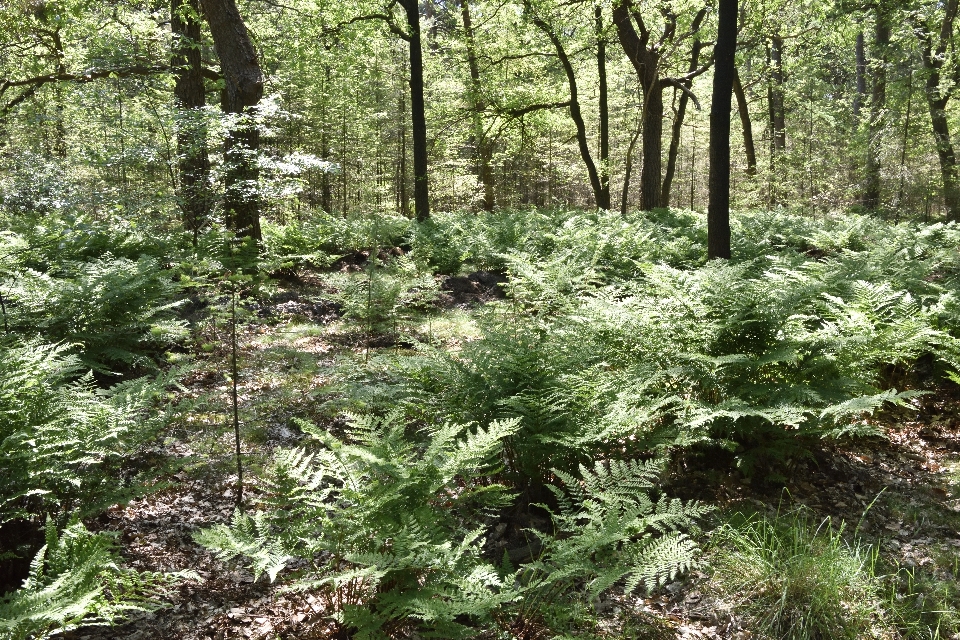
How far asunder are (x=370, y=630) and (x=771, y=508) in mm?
2597

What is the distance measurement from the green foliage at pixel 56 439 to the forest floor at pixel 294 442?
1.06 ft

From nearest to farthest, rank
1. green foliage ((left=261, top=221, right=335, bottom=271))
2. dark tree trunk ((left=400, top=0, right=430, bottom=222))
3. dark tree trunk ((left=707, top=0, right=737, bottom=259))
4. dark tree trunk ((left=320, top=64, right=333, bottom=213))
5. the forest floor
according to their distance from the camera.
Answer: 1. the forest floor
2. dark tree trunk ((left=707, top=0, right=737, bottom=259))
3. green foliage ((left=261, top=221, right=335, bottom=271))
4. dark tree trunk ((left=400, top=0, right=430, bottom=222))
5. dark tree trunk ((left=320, top=64, right=333, bottom=213))

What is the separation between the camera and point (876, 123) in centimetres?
1483

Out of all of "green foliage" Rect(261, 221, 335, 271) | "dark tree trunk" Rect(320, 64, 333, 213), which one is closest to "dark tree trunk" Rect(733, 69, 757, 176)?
"dark tree trunk" Rect(320, 64, 333, 213)

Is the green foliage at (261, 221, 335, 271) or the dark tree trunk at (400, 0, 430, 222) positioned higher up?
the dark tree trunk at (400, 0, 430, 222)

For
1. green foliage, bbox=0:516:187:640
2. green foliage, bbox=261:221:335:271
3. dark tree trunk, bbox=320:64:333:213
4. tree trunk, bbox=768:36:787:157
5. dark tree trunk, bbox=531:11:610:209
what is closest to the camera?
green foliage, bbox=0:516:187:640

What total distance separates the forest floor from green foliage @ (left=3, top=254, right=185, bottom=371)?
2.19 ft

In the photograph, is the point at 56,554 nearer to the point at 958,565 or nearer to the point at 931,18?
the point at 958,565

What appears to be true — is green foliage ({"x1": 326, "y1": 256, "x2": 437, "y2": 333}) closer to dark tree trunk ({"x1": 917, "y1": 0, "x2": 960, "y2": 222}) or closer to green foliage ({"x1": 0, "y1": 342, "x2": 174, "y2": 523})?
green foliage ({"x1": 0, "y1": 342, "x2": 174, "y2": 523})

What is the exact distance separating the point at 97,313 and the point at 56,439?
8.87ft

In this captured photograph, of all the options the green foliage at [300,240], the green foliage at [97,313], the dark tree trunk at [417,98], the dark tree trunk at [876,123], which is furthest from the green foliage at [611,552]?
the dark tree trunk at [876,123]

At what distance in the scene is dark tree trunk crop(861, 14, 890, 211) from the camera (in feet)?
48.7

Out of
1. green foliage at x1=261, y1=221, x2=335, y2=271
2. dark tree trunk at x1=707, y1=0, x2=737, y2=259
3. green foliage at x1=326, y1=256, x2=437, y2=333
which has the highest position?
dark tree trunk at x1=707, y1=0, x2=737, y2=259

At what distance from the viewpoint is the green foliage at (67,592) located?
1.88m
